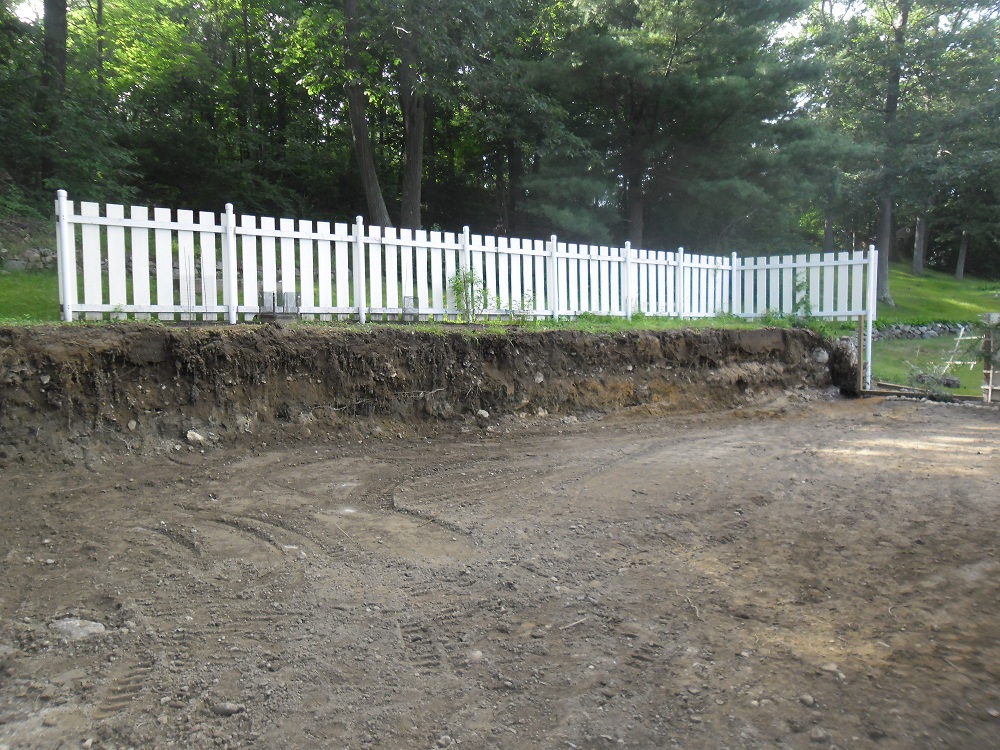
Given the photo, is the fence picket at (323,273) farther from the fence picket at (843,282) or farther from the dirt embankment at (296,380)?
the fence picket at (843,282)

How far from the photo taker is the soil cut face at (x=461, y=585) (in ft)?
8.33

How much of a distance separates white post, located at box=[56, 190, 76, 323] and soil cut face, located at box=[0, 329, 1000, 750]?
1.13 metres

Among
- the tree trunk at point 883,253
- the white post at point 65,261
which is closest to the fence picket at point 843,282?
the white post at point 65,261

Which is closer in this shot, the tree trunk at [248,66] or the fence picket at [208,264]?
the fence picket at [208,264]

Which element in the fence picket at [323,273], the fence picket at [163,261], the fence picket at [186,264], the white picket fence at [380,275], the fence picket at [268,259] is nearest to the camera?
the white picket fence at [380,275]

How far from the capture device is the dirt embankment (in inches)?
218

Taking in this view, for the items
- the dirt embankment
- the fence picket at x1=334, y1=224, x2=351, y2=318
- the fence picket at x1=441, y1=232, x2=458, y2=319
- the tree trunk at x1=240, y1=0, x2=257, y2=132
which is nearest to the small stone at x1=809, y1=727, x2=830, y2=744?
the dirt embankment

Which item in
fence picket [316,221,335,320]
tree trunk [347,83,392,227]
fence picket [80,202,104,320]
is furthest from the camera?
tree trunk [347,83,392,227]

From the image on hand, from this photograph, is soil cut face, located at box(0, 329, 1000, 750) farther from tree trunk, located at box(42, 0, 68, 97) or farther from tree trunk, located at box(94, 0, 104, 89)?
tree trunk, located at box(94, 0, 104, 89)

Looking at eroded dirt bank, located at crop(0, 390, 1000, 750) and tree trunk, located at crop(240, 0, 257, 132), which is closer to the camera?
eroded dirt bank, located at crop(0, 390, 1000, 750)

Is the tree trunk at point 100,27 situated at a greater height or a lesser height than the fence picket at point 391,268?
greater

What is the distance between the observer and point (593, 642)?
309 centimetres

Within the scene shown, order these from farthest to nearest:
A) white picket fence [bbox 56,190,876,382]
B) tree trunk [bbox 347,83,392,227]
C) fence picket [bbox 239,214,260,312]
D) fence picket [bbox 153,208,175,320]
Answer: tree trunk [bbox 347,83,392,227] → fence picket [bbox 239,214,260,312] → fence picket [bbox 153,208,175,320] → white picket fence [bbox 56,190,876,382]

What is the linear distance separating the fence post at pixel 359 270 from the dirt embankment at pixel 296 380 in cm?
109
